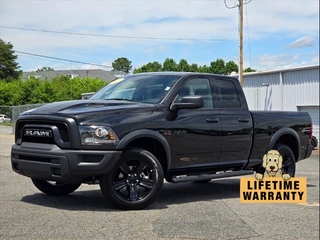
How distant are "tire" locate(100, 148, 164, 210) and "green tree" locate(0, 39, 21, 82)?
1578 mm

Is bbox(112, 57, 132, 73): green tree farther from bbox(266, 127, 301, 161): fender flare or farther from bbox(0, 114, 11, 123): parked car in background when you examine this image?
bbox(266, 127, 301, 161): fender flare

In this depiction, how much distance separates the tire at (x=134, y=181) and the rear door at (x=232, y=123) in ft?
4.53

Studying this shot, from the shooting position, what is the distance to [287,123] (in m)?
8.73

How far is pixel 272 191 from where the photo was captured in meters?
6.97

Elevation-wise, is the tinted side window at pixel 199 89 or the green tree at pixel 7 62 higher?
the green tree at pixel 7 62

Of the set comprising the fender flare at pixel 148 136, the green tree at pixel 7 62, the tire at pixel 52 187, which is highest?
the green tree at pixel 7 62

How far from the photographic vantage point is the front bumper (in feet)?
19.1

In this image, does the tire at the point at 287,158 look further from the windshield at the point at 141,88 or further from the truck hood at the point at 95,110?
the truck hood at the point at 95,110

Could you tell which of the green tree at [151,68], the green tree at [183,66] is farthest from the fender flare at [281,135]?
the green tree at [151,68]

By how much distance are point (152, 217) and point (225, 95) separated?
2618 millimetres

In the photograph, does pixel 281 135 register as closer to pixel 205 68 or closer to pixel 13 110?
pixel 205 68

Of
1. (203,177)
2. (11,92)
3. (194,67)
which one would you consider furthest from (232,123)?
(11,92)

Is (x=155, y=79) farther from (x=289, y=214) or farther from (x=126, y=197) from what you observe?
(x=289, y=214)

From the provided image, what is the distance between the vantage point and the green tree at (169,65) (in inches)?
305
